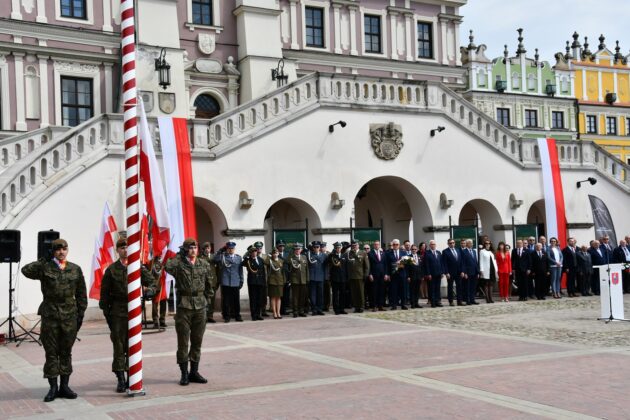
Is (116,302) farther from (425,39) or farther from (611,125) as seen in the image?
(611,125)

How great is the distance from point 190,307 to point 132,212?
1600 millimetres

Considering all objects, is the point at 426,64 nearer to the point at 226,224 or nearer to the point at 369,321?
the point at 226,224

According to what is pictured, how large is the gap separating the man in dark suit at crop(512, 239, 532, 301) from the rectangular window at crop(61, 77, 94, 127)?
15.8 m

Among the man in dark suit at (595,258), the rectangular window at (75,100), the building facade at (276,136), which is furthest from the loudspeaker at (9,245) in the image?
the man in dark suit at (595,258)

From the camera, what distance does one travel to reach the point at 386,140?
23.9 metres

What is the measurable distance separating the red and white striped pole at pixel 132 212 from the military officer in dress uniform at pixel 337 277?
35.9ft

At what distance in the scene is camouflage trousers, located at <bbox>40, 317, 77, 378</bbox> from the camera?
976 centimetres

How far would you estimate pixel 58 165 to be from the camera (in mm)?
18984

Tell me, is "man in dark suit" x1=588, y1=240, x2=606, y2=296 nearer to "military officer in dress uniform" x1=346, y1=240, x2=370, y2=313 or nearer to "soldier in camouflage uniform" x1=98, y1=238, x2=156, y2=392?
"military officer in dress uniform" x1=346, y1=240, x2=370, y2=313

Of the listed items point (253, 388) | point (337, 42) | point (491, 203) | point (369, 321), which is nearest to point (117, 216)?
point (369, 321)

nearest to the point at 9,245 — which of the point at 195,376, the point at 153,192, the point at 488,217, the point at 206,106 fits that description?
the point at 153,192

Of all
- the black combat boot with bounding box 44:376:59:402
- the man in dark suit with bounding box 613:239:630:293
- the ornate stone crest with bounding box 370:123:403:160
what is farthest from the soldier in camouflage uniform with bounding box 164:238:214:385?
the man in dark suit with bounding box 613:239:630:293

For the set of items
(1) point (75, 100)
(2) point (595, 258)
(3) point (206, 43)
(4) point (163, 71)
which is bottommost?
(2) point (595, 258)

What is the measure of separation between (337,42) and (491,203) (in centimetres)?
1173
